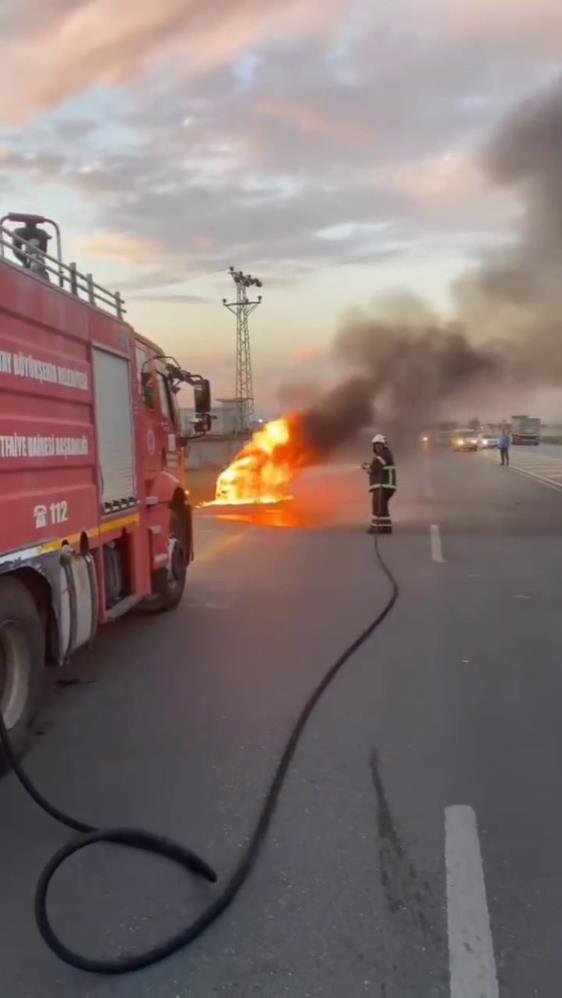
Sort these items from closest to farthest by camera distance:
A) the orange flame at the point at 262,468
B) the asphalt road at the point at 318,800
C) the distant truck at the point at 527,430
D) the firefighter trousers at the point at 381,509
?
the asphalt road at the point at 318,800 < the firefighter trousers at the point at 381,509 < the orange flame at the point at 262,468 < the distant truck at the point at 527,430

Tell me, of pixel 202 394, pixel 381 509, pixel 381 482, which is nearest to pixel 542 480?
pixel 381 509

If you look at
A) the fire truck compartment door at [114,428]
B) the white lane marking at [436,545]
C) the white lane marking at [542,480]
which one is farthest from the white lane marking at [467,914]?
the white lane marking at [542,480]

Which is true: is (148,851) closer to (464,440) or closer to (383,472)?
(383,472)

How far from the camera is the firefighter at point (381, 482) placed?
14492 mm

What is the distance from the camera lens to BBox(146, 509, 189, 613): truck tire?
324 inches

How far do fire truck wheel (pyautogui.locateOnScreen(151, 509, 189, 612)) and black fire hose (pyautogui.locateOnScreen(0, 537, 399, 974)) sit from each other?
3.70 metres

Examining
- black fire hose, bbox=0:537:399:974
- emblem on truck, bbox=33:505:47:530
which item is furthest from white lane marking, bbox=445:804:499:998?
emblem on truck, bbox=33:505:47:530

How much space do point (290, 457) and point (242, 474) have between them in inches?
73.4

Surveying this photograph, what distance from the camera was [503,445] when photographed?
121 ft

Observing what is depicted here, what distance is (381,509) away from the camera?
14727 millimetres

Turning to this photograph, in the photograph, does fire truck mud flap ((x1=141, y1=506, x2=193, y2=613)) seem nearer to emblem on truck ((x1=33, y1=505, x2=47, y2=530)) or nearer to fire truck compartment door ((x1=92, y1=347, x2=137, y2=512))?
fire truck compartment door ((x1=92, y1=347, x2=137, y2=512))

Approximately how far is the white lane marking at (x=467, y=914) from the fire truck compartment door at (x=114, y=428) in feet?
11.6

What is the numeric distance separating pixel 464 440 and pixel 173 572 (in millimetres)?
53241

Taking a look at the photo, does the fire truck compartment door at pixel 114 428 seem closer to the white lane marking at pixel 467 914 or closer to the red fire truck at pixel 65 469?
the red fire truck at pixel 65 469
